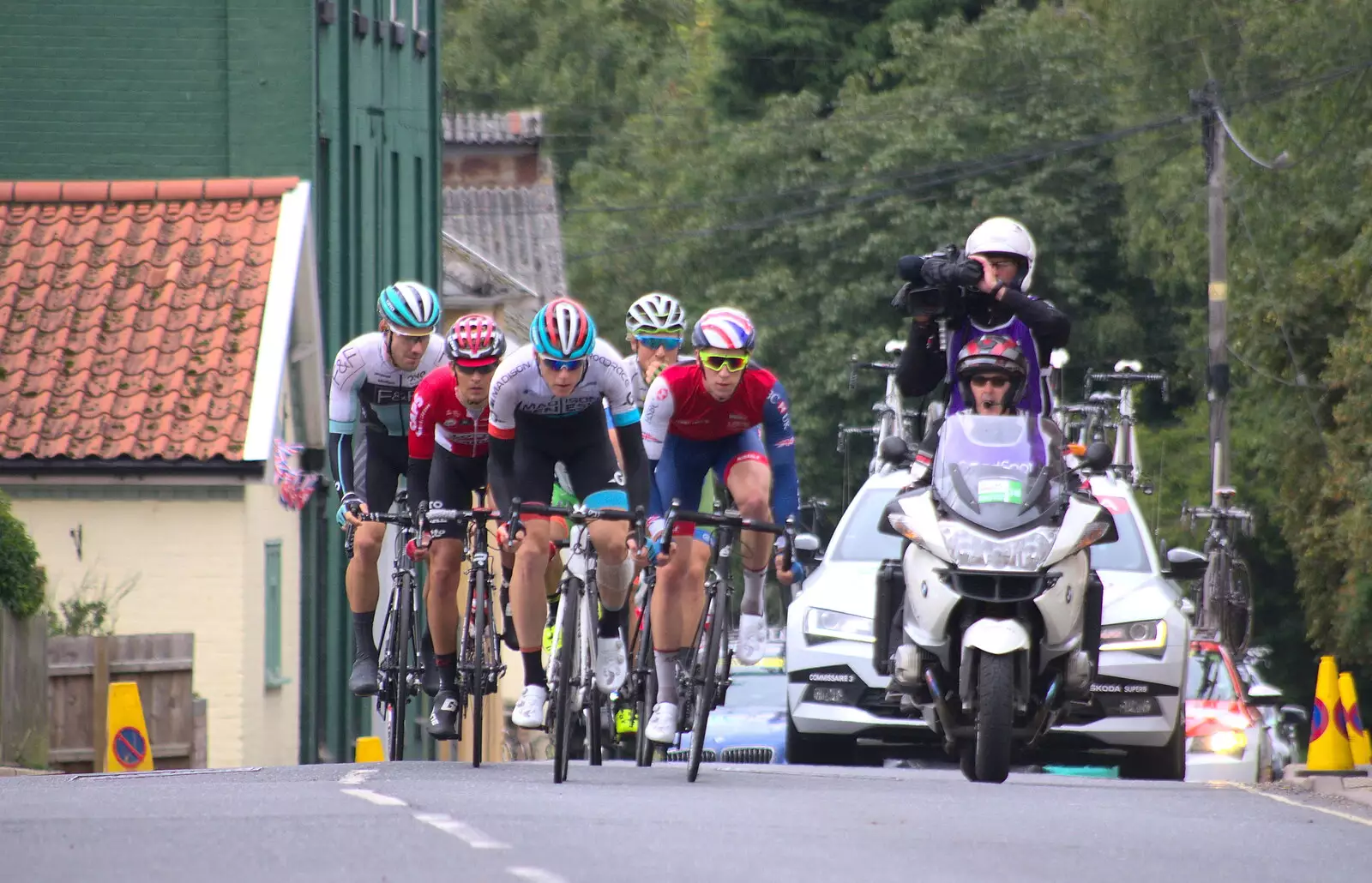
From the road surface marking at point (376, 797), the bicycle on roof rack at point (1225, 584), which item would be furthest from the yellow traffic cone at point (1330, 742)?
the bicycle on roof rack at point (1225, 584)

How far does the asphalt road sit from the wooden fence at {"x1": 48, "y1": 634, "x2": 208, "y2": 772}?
275 inches

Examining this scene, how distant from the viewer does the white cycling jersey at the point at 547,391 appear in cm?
1295

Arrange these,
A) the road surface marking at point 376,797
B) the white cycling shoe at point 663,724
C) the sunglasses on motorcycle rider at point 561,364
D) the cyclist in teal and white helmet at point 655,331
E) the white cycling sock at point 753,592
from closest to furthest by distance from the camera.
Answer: the road surface marking at point 376,797, the sunglasses on motorcycle rider at point 561,364, the white cycling shoe at point 663,724, the white cycling sock at point 753,592, the cyclist in teal and white helmet at point 655,331

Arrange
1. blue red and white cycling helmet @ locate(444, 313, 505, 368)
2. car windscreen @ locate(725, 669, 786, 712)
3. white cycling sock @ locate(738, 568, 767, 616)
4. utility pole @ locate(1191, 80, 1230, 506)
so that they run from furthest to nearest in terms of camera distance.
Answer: utility pole @ locate(1191, 80, 1230, 506), car windscreen @ locate(725, 669, 786, 712), white cycling sock @ locate(738, 568, 767, 616), blue red and white cycling helmet @ locate(444, 313, 505, 368)

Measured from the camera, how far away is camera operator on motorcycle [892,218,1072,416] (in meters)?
11.4

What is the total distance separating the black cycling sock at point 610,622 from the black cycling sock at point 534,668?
326 mm

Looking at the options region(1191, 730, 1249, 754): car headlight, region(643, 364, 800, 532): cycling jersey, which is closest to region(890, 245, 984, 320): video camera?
region(643, 364, 800, 532): cycling jersey

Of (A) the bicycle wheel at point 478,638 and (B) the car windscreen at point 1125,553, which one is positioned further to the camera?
(B) the car windscreen at point 1125,553

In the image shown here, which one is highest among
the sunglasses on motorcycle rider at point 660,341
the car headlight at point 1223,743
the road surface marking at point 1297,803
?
the sunglasses on motorcycle rider at point 660,341

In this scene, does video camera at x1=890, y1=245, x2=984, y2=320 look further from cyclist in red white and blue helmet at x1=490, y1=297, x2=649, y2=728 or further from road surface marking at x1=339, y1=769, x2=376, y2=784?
road surface marking at x1=339, y1=769, x2=376, y2=784

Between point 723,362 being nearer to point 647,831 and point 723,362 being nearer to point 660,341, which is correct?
point 660,341

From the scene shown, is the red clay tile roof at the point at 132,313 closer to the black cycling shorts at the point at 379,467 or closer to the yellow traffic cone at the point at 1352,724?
the black cycling shorts at the point at 379,467

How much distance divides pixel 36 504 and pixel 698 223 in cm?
3517

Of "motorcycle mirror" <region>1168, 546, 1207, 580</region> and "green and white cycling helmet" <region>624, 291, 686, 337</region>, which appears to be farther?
"green and white cycling helmet" <region>624, 291, 686, 337</region>
